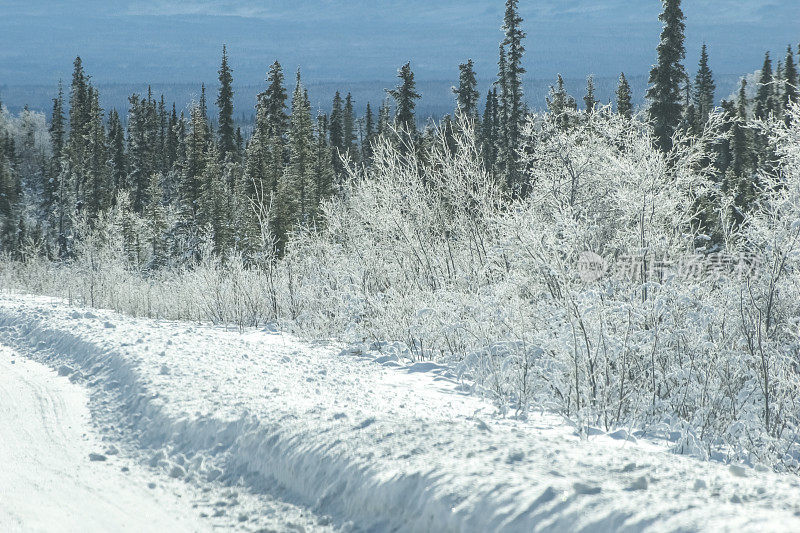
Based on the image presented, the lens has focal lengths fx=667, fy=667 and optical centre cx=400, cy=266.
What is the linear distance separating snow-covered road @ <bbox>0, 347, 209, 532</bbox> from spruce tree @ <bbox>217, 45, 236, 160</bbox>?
52753mm

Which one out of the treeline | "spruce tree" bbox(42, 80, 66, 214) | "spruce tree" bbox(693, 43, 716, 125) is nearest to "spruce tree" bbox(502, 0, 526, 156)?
the treeline

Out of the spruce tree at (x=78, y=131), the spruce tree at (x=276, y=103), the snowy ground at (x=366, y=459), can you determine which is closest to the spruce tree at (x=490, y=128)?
the spruce tree at (x=276, y=103)

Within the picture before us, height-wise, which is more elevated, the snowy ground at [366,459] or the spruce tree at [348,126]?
the spruce tree at [348,126]

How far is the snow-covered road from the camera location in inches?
156

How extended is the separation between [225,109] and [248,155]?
7758 millimetres

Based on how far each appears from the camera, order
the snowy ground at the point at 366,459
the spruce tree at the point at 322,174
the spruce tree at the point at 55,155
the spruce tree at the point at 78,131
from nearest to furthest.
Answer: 1. the snowy ground at the point at 366,459
2. the spruce tree at the point at 322,174
3. the spruce tree at the point at 78,131
4. the spruce tree at the point at 55,155

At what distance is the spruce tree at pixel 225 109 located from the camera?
56.9 meters

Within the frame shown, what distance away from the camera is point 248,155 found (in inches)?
2036

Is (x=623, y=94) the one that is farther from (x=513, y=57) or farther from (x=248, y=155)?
(x=248, y=155)

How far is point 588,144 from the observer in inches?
509

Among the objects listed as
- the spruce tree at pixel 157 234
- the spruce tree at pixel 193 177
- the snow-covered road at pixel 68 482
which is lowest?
the spruce tree at pixel 157 234

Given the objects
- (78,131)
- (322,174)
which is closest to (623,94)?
(322,174)

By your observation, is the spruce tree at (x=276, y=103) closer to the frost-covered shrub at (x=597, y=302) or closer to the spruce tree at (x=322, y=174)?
the spruce tree at (x=322, y=174)

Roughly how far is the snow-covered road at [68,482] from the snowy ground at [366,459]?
0.10 feet
